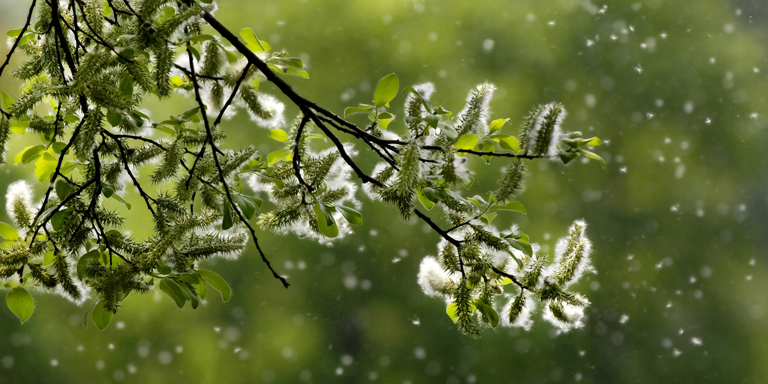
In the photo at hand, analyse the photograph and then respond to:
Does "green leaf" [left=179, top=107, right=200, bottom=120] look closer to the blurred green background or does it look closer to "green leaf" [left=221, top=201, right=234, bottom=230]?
"green leaf" [left=221, top=201, right=234, bottom=230]

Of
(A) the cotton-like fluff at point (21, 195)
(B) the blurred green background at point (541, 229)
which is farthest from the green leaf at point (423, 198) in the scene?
(B) the blurred green background at point (541, 229)

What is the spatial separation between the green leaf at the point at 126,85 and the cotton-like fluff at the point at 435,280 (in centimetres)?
39

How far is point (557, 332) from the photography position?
78.7 inches

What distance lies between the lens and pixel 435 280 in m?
0.62

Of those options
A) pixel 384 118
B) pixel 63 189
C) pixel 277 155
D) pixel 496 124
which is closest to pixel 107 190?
pixel 63 189

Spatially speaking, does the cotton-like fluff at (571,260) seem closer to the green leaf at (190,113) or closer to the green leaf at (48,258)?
the green leaf at (190,113)

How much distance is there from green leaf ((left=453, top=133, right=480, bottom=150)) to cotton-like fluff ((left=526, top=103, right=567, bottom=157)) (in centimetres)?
4

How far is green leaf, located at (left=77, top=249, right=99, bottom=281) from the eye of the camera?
47 centimetres

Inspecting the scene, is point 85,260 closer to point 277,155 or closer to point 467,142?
point 277,155

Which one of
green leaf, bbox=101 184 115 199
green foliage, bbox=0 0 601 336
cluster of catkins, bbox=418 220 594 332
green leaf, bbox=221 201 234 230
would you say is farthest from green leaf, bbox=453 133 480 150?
green leaf, bbox=101 184 115 199

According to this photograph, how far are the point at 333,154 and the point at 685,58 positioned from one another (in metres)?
2.13

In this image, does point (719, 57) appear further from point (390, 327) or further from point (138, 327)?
point (138, 327)

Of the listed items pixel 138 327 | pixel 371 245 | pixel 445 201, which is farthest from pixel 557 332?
pixel 445 201

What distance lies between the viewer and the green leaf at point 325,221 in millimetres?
467
